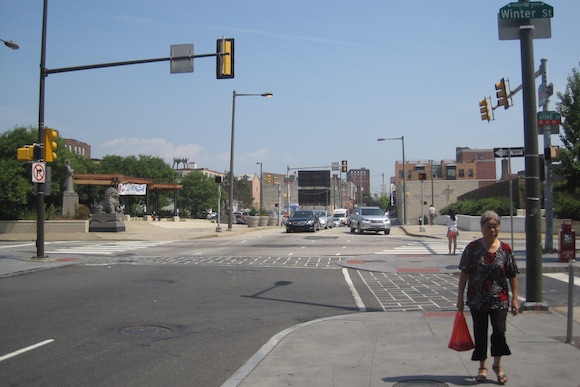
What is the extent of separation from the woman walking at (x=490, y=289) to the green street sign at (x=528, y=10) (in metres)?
5.02

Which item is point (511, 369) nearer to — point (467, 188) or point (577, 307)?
point (577, 307)

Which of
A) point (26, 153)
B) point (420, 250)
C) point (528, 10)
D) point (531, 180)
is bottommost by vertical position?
point (420, 250)

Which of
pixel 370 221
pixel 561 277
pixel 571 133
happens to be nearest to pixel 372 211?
pixel 370 221

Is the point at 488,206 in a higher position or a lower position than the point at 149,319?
higher

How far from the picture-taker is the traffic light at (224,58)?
15359 mm

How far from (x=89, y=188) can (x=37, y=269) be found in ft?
151

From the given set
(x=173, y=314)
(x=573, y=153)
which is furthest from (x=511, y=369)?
(x=573, y=153)

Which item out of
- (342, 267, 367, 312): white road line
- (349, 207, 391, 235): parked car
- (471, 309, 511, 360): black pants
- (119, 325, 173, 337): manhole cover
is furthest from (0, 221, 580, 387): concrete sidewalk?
(349, 207, 391, 235): parked car

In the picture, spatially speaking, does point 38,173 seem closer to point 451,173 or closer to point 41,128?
point 41,128

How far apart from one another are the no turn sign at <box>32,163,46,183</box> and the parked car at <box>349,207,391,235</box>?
19762mm

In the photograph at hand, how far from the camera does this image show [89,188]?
5834 cm

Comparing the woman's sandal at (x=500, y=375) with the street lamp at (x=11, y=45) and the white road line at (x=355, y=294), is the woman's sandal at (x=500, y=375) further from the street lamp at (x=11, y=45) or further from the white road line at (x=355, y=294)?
the street lamp at (x=11, y=45)

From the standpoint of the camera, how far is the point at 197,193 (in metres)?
88.9

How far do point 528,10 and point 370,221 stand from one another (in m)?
23.6
